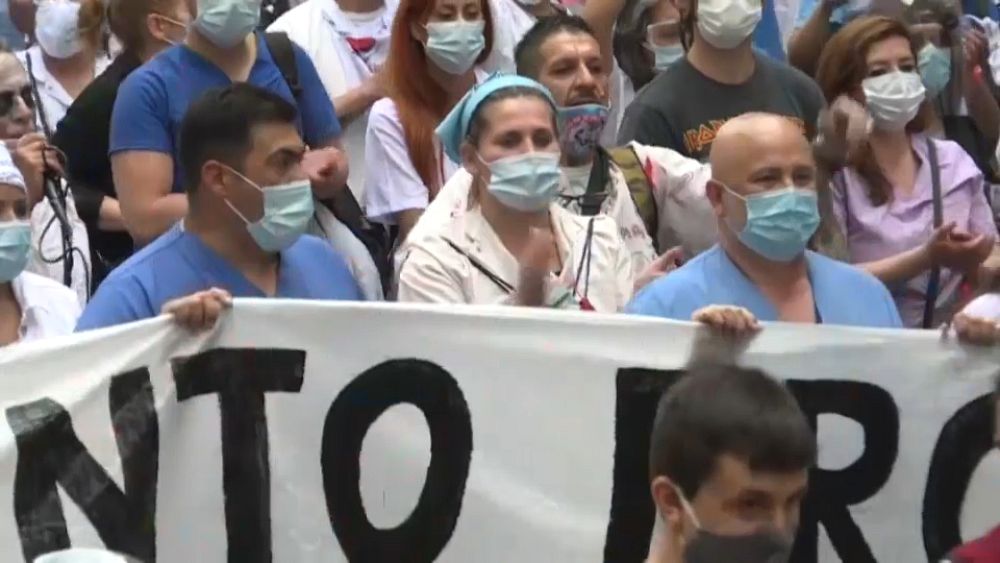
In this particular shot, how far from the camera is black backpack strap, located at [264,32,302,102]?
5.52 metres

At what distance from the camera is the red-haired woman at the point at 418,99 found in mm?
5672

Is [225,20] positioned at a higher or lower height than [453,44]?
higher

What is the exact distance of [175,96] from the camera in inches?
207

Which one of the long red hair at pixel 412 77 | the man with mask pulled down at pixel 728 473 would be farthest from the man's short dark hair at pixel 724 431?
the long red hair at pixel 412 77

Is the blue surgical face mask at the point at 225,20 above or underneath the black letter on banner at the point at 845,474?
above

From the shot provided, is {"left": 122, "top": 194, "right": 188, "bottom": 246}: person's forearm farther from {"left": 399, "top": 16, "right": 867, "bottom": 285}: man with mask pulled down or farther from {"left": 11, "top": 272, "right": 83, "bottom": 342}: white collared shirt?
{"left": 399, "top": 16, "right": 867, "bottom": 285}: man with mask pulled down

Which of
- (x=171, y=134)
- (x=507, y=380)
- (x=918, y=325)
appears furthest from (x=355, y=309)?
(x=918, y=325)

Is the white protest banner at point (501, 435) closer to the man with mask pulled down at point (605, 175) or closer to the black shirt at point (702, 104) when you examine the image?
the man with mask pulled down at point (605, 175)

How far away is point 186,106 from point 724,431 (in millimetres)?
2500

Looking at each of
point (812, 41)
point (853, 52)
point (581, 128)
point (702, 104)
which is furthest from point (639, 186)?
point (812, 41)

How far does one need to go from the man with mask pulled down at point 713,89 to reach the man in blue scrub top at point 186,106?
0.84 metres

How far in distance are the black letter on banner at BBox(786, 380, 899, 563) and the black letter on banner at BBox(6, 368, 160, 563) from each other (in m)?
1.29

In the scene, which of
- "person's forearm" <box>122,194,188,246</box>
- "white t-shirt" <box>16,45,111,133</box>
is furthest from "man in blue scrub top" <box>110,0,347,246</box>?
"white t-shirt" <box>16,45,111,133</box>

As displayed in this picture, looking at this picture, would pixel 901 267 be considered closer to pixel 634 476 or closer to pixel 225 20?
pixel 634 476
